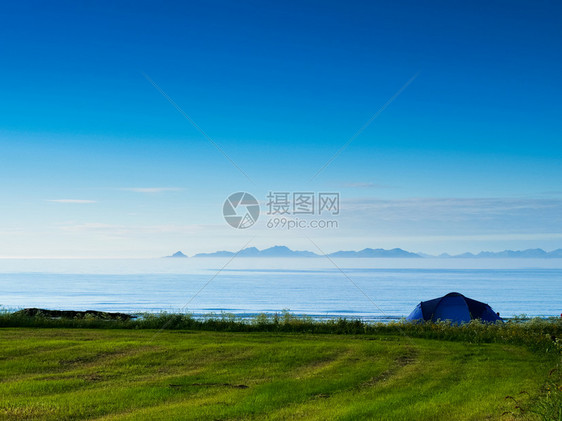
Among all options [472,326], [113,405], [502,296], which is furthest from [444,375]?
[502,296]

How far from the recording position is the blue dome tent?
24984mm

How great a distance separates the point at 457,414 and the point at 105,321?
16153 mm

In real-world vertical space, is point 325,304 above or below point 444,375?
above

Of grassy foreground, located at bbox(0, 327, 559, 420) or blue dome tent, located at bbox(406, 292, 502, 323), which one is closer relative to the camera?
grassy foreground, located at bbox(0, 327, 559, 420)

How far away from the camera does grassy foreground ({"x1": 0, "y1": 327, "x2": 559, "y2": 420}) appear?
31.2 feet

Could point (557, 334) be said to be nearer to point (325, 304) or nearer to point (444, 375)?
point (444, 375)

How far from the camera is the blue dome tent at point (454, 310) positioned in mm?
24984

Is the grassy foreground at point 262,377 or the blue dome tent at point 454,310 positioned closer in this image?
the grassy foreground at point 262,377

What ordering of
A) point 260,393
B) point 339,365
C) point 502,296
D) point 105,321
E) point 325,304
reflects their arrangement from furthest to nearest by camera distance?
1. point 502,296
2. point 325,304
3. point 105,321
4. point 339,365
5. point 260,393

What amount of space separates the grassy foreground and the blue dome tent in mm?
6281

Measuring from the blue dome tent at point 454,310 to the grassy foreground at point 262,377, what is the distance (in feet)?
20.6

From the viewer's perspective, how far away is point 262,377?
1256cm

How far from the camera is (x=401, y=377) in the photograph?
1263 centimetres

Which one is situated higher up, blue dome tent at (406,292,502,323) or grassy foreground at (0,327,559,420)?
blue dome tent at (406,292,502,323)
